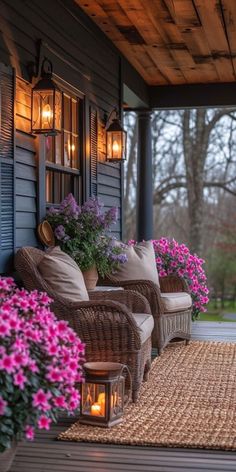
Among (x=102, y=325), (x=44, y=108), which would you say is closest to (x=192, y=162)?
(x=44, y=108)

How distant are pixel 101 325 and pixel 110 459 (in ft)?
3.45

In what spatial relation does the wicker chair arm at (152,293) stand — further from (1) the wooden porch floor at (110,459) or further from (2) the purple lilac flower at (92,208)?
(1) the wooden porch floor at (110,459)

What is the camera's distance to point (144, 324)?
4.20m

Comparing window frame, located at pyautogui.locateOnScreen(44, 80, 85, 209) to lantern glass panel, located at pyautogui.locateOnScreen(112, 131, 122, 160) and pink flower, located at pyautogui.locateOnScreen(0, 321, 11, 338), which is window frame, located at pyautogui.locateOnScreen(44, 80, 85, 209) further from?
pink flower, located at pyautogui.locateOnScreen(0, 321, 11, 338)

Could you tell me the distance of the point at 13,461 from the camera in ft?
9.71

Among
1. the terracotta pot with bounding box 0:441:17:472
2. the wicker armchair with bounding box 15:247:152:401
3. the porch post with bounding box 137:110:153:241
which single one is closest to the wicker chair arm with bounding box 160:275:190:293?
the wicker armchair with bounding box 15:247:152:401

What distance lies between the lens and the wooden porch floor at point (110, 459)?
2.88 m

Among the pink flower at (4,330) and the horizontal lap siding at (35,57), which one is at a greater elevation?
the horizontal lap siding at (35,57)

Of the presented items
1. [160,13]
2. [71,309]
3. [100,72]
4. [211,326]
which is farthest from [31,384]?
[211,326]

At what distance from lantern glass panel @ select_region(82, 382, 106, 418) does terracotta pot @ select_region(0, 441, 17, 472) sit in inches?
30.4

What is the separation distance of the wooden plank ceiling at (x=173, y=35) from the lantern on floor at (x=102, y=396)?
288 centimetres

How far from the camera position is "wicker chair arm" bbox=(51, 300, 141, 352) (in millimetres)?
3947

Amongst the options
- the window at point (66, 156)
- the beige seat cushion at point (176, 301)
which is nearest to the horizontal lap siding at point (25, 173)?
the window at point (66, 156)

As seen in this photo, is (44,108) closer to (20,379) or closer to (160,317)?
(160,317)
